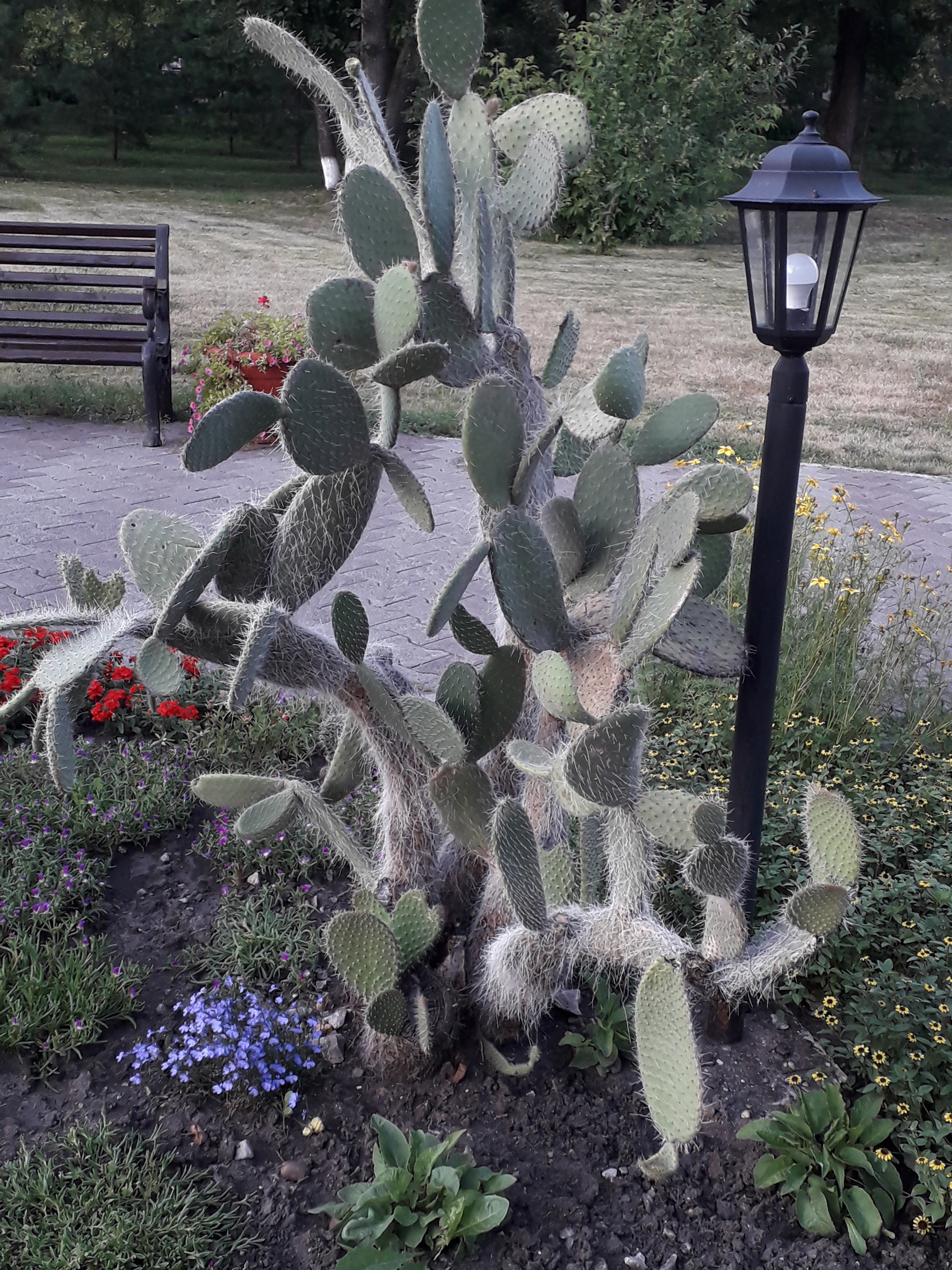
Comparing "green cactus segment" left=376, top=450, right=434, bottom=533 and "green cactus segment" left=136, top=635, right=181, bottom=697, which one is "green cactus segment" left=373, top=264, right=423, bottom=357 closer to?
"green cactus segment" left=376, top=450, right=434, bottom=533

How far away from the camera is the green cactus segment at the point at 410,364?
5.61 feet

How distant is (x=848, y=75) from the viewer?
23.3 m

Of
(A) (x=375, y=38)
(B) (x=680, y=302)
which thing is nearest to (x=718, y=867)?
(B) (x=680, y=302)

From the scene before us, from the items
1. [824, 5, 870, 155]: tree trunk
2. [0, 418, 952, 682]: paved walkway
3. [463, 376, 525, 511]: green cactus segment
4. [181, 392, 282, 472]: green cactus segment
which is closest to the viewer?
[181, 392, 282, 472]: green cactus segment

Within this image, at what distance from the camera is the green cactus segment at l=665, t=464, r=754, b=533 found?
6.62 ft

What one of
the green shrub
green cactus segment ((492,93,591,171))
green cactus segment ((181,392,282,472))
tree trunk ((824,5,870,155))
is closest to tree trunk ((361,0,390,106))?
the green shrub

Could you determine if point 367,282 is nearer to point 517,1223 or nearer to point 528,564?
point 528,564

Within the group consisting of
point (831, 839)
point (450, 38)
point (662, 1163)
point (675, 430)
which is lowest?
point (662, 1163)

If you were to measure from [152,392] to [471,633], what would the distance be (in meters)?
5.43

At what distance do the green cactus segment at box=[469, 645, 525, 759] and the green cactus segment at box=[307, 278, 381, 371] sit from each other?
24.6 inches

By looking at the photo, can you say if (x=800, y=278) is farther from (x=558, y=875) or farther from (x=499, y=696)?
(x=558, y=875)

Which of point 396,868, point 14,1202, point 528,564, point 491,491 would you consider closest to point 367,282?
point 491,491

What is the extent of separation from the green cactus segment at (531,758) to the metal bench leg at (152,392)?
18.7 ft

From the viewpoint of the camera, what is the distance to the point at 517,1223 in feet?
6.61
